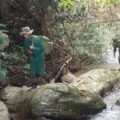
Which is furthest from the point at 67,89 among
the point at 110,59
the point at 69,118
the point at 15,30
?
the point at 110,59

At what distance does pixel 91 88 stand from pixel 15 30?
3.37 metres

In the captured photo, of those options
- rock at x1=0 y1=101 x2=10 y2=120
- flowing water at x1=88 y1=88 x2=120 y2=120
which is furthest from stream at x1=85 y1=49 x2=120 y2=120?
rock at x1=0 y1=101 x2=10 y2=120

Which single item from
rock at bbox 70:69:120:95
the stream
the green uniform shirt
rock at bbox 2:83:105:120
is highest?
the green uniform shirt

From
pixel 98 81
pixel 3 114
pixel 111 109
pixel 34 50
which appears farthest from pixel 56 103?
pixel 98 81

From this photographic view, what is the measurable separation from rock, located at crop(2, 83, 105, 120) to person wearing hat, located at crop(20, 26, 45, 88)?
1.02m

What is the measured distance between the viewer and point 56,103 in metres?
7.86

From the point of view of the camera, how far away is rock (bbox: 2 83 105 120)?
781cm

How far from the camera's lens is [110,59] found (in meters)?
15.7

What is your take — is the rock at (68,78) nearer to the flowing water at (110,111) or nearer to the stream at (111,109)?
the stream at (111,109)

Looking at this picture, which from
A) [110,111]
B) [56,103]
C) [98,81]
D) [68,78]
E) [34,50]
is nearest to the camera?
[56,103]

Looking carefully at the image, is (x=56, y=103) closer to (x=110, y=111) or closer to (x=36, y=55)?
(x=110, y=111)

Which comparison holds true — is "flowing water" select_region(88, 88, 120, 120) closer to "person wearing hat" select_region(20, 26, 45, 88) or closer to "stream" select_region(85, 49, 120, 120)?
"stream" select_region(85, 49, 120, 120)

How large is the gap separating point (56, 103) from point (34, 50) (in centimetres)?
166

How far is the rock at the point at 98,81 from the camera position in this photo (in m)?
9.67
